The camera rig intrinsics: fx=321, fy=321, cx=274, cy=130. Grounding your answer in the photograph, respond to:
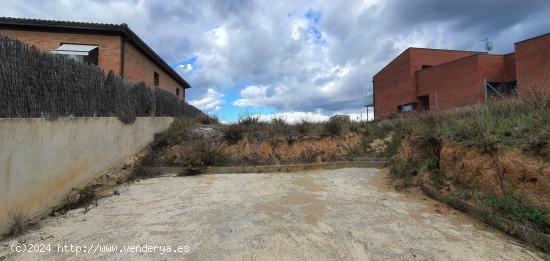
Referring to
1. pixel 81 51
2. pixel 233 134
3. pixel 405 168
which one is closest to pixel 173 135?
pixel 233 134

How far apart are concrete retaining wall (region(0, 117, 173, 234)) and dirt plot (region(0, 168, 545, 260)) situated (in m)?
0.52

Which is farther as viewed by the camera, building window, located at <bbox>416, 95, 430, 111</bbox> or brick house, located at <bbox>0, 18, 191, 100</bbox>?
building window, located at <bbox>416, 95, 430, 111</bbox>

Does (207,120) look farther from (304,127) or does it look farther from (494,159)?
(494,159)

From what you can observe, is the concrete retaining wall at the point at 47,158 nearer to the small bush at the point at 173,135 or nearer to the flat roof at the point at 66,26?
the small bush at the point at 173,135

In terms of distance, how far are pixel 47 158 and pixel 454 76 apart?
3084cm

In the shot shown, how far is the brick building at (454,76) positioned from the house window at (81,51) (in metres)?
19.7

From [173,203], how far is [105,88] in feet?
13.6

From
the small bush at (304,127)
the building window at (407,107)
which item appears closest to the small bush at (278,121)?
the small bush at (304,127)

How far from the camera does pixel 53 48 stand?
47.3 feet

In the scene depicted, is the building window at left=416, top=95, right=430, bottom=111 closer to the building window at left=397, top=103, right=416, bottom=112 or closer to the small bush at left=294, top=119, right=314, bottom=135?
the building window at left=397, top=103, right=416, bottom=112

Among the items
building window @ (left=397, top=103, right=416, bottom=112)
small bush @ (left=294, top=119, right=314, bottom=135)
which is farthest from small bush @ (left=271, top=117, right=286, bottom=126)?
building window @ (left=397, top=103, right=416, bottom=112)

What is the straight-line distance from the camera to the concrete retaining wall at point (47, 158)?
15.5 feet

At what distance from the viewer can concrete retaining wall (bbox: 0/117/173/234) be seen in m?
Result: 4.73

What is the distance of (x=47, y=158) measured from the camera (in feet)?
18.6
